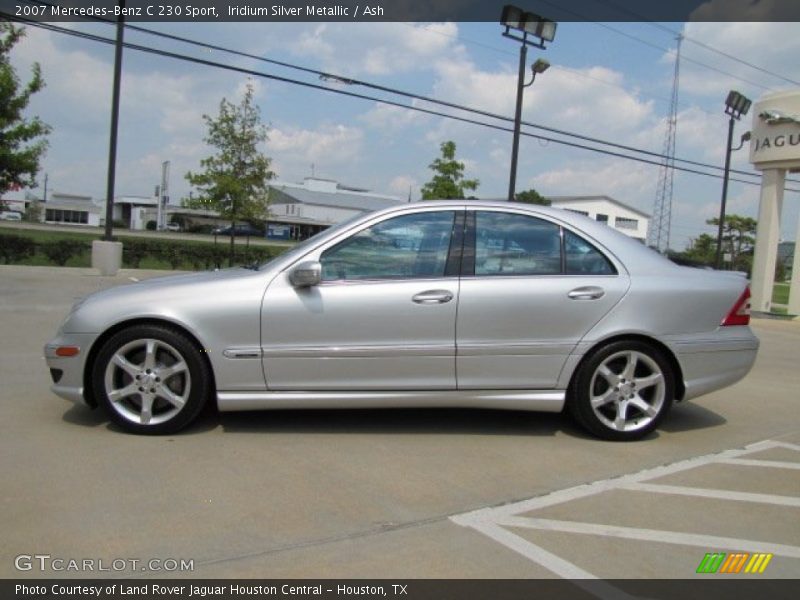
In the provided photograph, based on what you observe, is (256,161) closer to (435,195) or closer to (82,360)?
(435,195)

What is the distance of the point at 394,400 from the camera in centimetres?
450

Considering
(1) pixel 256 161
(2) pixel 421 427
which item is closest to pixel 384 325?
(2) pixel 421 427

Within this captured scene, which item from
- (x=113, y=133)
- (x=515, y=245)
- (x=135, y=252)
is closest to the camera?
(x=515, y=245)

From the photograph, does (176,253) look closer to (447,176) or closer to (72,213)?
(447,176)

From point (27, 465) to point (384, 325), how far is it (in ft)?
7.36

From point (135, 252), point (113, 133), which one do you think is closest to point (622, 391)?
point (113, 133)

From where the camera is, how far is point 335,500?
355 centimetres

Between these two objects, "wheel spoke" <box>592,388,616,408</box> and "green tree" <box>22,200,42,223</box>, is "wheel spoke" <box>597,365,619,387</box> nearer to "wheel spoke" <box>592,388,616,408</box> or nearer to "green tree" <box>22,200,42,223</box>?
"wheel spoke" <box>592,388,616,408</box>

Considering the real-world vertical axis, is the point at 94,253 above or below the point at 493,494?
above

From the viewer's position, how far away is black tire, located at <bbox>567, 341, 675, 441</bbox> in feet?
15.3

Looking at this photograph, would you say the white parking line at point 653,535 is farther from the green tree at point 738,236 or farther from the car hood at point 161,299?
the green tree at point 738,236

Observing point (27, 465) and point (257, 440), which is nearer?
point (27, 465)

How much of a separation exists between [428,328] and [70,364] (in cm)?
235

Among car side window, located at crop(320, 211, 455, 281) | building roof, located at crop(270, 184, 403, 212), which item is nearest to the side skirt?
car side window, located at crop(320, 211, 455, 281)
